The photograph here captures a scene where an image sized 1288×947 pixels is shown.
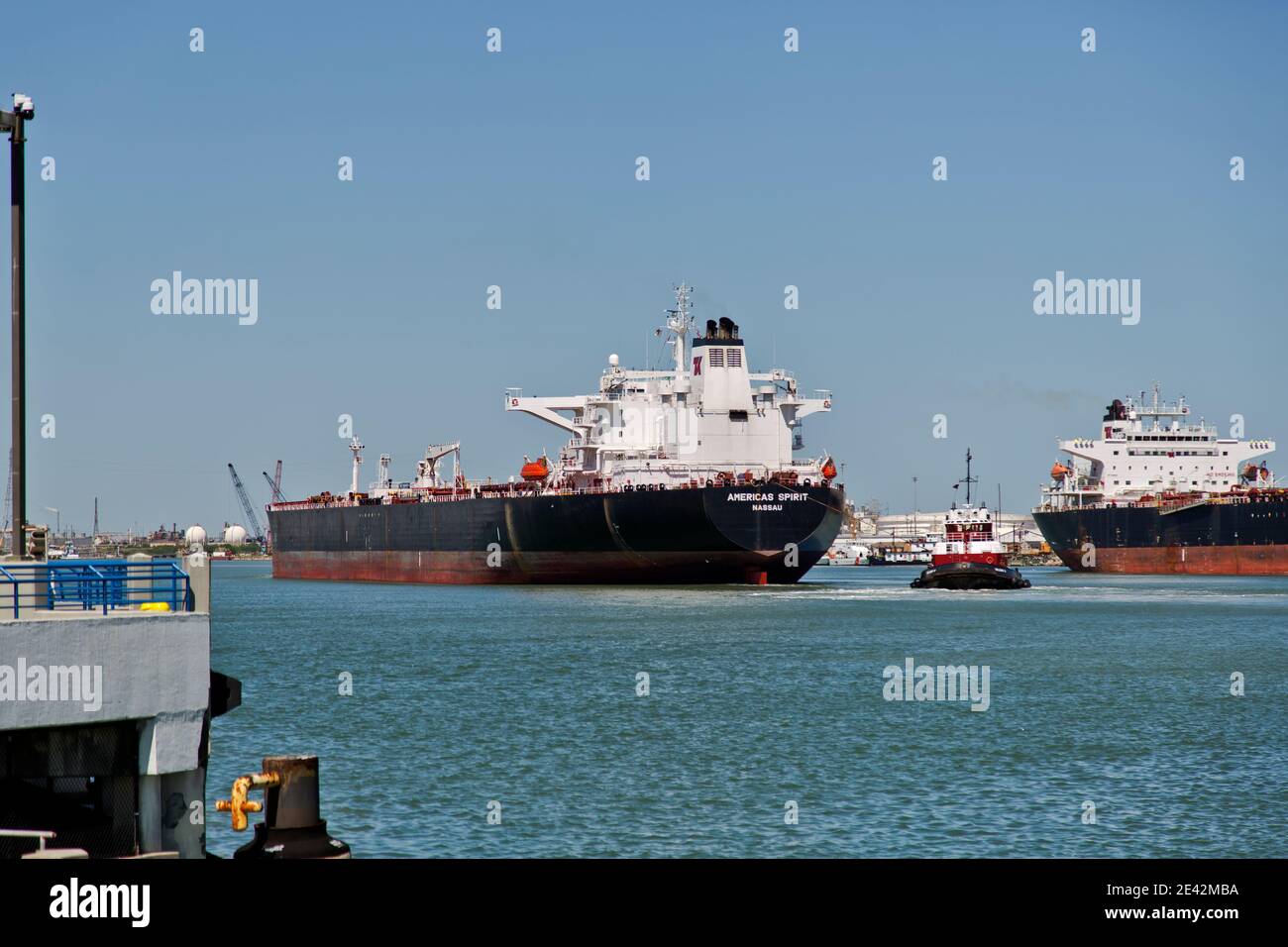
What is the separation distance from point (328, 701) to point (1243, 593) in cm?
5767

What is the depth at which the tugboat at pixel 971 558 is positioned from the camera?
79.4 m

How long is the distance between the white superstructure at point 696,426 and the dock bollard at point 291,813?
58882 millimetres

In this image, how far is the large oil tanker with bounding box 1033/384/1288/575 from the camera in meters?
97.1

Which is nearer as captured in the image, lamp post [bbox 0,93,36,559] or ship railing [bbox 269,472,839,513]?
lamp post [bbox 0,93,36,559]

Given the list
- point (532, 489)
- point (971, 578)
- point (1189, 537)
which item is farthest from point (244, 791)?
point (1189, 537)

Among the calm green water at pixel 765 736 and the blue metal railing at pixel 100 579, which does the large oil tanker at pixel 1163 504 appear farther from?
the blue metal railing at pixel 100 579

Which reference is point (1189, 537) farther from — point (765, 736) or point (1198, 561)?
point (765, 736)

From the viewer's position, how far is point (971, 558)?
8075 cm

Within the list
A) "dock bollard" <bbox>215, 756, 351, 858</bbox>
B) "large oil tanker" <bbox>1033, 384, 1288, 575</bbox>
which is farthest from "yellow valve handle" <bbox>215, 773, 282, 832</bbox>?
"large oil tanker" <bbox>1033, 384, 1288, 575</bbox>

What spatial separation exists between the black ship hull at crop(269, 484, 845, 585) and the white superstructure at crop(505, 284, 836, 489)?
2.67 metres

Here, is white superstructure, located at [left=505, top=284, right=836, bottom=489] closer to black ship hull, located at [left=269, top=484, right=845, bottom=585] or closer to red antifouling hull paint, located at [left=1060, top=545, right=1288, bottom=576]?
black ship hull, located at [left=269, top=484, right=845, bottom=585]

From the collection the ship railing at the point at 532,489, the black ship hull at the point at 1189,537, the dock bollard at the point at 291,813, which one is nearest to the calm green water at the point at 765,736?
the dock bollard at the point at 291,813

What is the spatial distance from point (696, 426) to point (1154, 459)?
2100 inches
